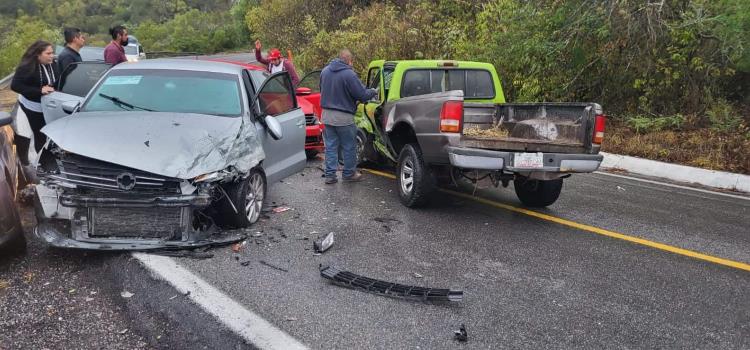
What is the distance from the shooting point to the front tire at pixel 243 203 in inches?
198

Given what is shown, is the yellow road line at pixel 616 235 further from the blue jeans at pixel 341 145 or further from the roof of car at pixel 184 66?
the roof of car at pixel 184 66

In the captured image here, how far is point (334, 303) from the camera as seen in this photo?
3834mm

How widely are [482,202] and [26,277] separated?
4770 millimetres

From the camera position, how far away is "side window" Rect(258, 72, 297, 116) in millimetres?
6226

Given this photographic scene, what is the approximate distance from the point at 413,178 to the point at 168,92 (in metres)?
2.76

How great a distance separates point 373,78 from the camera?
26.9 feet

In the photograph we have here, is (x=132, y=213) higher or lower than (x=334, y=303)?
higher

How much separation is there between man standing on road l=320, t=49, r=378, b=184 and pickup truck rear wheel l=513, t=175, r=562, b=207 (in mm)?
2229

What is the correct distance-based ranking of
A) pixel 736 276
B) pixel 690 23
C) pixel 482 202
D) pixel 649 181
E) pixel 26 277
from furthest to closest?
pixel 690 23
pixel 649 181
pixel 482 202
pixel 736 276
pixel 26 277

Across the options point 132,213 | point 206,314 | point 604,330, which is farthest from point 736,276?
point 132,213

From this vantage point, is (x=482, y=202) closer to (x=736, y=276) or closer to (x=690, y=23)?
(x=736, y=276)

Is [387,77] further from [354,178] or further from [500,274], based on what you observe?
[500,274]

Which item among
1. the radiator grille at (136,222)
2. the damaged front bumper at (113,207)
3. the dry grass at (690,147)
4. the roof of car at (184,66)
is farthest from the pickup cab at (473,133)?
the dry grass at (690,147)

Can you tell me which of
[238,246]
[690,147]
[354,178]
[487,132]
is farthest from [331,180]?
[690,147]
